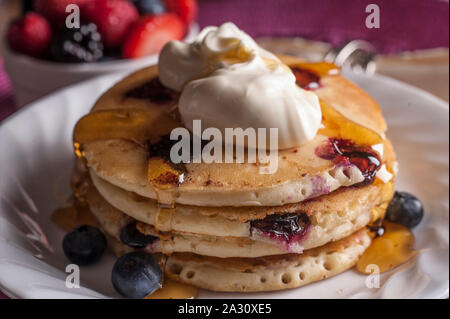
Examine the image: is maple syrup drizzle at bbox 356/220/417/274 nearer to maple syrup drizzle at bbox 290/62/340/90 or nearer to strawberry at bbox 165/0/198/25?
maple syrup drizzle at bbox 290/62/340/90

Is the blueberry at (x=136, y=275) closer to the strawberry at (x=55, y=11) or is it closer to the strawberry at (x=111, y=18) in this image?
the strawberry at (x=111, y=18)

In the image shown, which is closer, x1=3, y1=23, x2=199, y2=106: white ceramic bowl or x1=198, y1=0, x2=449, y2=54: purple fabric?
x1=3, y1=23, x2=199, y2=106: white ceramic bowl

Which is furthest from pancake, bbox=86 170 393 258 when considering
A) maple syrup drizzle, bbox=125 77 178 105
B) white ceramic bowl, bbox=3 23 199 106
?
white ceramic bowl, bbox=3 23 199 106

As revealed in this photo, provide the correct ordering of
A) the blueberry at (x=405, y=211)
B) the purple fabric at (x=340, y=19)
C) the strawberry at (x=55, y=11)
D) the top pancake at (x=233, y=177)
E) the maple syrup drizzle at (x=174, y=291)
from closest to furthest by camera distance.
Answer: the top pancake at (x=233, y=177), the maple syrup drizzle at (x=174, y=291), the blueberry at (x=405, y=211), the strawberry at (x=55, y=11), the purple fabric at (x=340, y=19)

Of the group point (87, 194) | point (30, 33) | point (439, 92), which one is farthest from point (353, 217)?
point (30, 33)

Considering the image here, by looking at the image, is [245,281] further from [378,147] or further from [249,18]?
[249,18]

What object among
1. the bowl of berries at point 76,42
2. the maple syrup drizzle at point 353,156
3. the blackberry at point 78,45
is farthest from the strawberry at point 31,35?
the maple syrup drizzle at point 353,156
